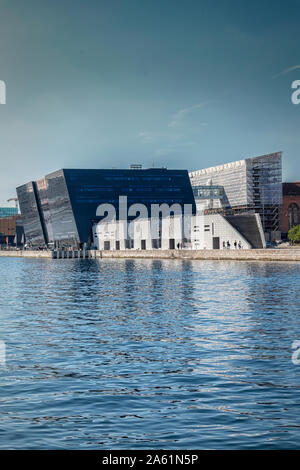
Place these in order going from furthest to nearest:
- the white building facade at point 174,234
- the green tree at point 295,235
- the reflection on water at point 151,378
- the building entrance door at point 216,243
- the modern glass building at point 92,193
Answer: the modern glass building at point 92,193, the green tree at point 295,235, the building entrance door at point 216,243, the white building facade at point 174,234, the reflection on water at point 151,378

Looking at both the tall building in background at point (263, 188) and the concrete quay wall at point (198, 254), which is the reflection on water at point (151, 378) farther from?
the tall building in background at point (263, 188)

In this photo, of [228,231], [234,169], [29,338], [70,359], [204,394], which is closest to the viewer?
[204,394]

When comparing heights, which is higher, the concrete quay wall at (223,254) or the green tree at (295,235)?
the green tree at (295,235)

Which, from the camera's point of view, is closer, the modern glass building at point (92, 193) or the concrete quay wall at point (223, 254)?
the concrete quay wall at point (223, 254)

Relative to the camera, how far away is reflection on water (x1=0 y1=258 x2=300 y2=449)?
474 inches

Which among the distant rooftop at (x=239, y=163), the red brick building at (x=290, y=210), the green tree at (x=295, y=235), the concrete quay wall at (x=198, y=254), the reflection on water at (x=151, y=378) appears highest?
the distant rooftop at (x=239, y=163)

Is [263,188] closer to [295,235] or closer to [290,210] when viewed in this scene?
[290,210]

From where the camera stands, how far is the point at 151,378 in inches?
648

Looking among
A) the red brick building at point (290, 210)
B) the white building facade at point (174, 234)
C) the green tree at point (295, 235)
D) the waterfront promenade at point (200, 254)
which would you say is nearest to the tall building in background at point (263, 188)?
the red brick building at point (290, 210)

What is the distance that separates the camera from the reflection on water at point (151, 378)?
12047 mm

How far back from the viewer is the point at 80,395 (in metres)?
14.9

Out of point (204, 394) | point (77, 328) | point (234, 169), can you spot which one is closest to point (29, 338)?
point (77, 328)

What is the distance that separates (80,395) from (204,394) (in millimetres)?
2808
